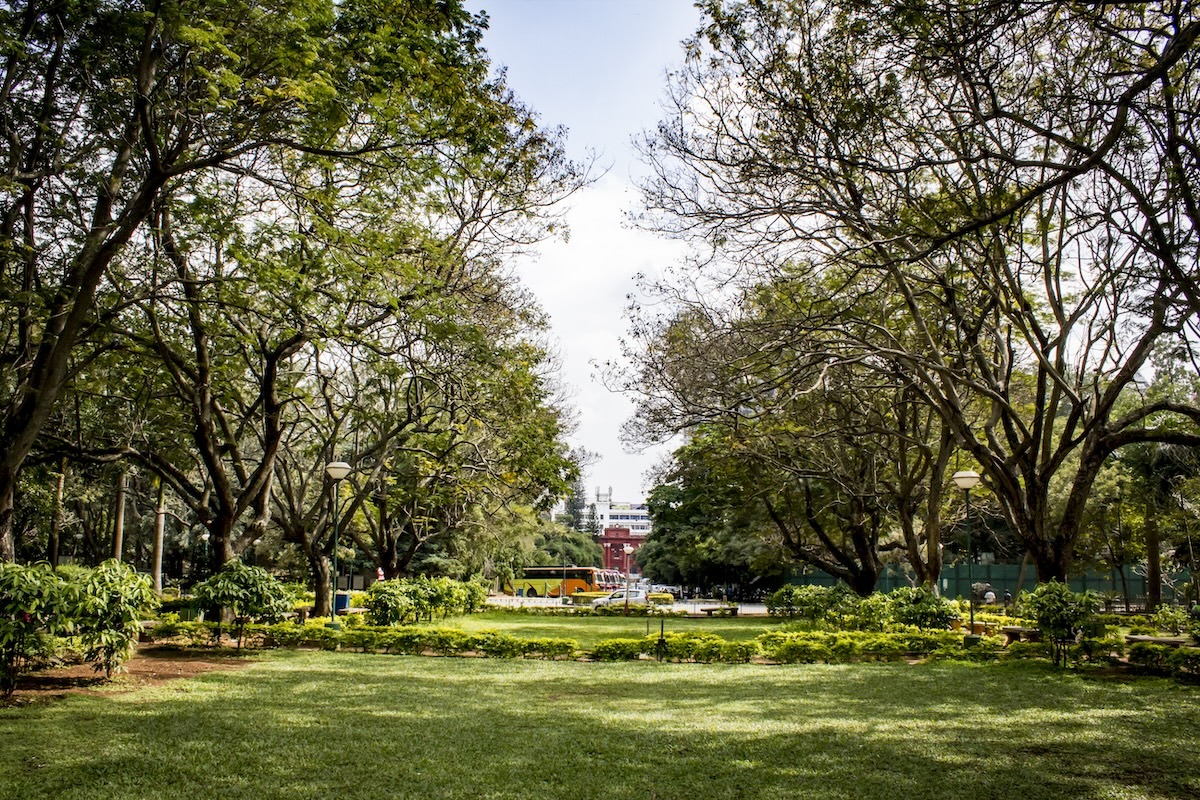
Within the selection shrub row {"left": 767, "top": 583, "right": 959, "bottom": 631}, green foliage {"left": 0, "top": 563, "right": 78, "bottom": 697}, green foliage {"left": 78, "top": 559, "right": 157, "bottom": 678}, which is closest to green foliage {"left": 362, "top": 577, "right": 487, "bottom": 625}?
green foliage {"left": 78, "top": 559, "right": 157, "bottom": 678}

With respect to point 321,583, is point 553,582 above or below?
below

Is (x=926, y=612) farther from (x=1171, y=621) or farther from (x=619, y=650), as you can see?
(x=1171, y=621)

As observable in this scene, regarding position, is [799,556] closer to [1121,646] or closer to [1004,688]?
[1121,646]

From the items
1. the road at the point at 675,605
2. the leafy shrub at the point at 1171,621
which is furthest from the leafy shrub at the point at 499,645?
the road at the point at 675,605

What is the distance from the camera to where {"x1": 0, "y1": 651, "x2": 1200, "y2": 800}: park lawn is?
5824 mm

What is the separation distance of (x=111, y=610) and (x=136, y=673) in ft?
6.79

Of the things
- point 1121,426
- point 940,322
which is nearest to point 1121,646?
point 1121,426

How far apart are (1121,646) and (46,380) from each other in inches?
617

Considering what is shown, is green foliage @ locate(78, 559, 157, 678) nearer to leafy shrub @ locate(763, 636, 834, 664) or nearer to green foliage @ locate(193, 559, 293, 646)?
green foliage @ locate(193, 559, 293, 646)

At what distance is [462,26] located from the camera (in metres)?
9.50

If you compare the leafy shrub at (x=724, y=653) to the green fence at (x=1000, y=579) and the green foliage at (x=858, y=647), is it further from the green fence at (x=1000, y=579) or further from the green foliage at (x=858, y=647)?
the green fence at (x=1000, y=579)

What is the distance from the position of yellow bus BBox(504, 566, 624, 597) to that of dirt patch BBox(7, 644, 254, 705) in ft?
113

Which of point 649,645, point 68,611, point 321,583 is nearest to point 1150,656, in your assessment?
point 649,645

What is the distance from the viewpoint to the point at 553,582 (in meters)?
49.4
